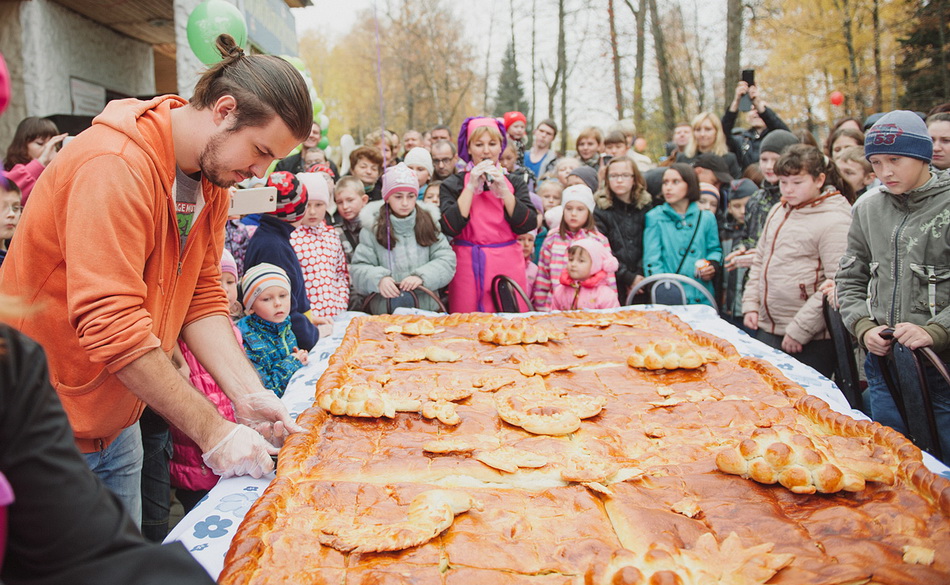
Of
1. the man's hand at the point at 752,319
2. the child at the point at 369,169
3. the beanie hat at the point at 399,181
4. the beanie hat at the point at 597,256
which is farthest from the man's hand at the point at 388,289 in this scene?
the man's hand at the point at 752,319

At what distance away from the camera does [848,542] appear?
1697mm

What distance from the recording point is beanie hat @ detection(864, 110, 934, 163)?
2898 millimetres

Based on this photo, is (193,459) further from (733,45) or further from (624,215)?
(733,45)

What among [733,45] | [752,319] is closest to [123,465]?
[752,319]

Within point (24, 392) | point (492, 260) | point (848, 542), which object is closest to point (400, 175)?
point (492, 260)

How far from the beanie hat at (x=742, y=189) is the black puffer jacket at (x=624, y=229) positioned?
0.94 meters

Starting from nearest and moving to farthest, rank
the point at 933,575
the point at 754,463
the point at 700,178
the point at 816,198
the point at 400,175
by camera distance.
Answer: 1. the point at 933,575
2. the point at 754,463
3. the point at 816,198
4. the point at 400,175
5. the point at 700,178

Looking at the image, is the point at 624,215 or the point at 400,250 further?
the point at 624,215

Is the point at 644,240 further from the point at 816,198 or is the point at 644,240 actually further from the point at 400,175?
the point at 400,175

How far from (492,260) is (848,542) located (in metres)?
3.54

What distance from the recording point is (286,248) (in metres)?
3.84

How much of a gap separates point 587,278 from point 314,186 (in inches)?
80.2

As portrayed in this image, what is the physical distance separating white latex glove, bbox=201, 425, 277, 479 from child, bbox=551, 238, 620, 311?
10.1 ft

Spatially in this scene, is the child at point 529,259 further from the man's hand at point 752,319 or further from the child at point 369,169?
the man's hand at point 752,319
